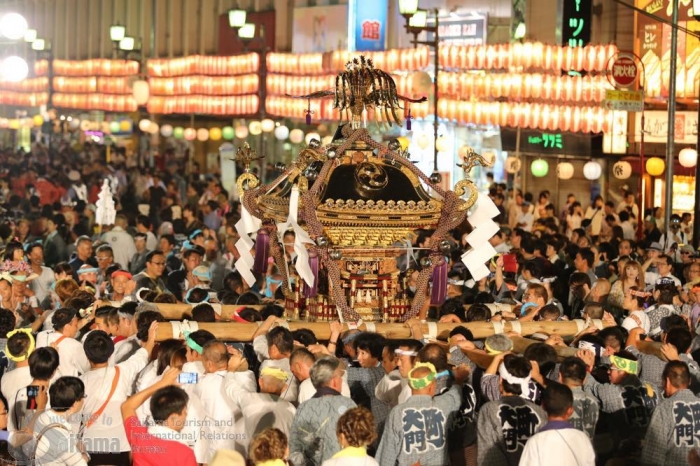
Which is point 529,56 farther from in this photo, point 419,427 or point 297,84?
point 419,427

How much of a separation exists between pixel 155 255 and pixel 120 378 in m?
5.30

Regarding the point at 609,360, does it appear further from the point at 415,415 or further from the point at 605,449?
the point at 415,415

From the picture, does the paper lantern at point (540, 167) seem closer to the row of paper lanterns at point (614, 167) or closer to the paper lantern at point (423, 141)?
the row of paper lanterns at point (614, 167)

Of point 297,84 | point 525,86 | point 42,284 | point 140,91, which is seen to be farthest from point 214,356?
point 140,91

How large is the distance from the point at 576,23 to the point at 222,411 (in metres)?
22.1

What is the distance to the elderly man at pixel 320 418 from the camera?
842cm

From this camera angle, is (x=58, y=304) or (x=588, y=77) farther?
(x=588, y=77)

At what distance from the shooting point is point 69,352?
34.2 ft

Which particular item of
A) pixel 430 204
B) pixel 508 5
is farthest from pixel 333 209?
pixel 508 5

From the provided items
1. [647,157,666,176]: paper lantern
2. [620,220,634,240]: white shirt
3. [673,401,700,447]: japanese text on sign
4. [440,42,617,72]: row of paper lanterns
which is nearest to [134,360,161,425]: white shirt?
[673,401,700,447]: japanese text on sign

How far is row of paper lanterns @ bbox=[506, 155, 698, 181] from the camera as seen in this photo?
80.1 feet

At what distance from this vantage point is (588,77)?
2698 cm

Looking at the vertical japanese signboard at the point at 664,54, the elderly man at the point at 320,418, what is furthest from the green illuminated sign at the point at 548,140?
the elderly man at the point at 320,418

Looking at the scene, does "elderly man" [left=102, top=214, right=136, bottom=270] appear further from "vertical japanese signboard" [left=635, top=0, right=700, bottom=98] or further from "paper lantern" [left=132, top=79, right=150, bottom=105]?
"paper lantern" [left=132, top=79, right=150, bottom=105]
